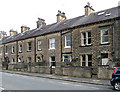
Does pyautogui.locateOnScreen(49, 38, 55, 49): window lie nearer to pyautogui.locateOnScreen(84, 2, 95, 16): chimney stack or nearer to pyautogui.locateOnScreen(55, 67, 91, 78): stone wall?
pyautogui.locateOnScreen(55, 67, 91, 78): stone wall

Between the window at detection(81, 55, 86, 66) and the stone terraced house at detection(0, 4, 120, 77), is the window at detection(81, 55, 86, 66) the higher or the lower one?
the lower one

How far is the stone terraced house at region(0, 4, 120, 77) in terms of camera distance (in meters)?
16.9

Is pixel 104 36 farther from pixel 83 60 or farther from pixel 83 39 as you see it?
pixel 83 60

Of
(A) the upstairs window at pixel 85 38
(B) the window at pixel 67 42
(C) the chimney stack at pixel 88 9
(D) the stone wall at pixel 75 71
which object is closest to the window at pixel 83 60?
(A) the upstairs window at pixel 85 38

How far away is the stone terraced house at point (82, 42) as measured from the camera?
55.5ft

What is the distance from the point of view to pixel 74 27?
68.3 feet

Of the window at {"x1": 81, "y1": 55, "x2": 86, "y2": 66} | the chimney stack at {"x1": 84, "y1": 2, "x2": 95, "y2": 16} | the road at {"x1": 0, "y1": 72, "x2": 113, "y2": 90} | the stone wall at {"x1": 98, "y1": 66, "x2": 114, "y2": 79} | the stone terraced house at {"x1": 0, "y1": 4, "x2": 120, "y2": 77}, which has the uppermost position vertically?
the chimney stack at {"x1": 84, "y1": 2, "x2": 95, "y2": 16}

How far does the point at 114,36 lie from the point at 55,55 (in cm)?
994

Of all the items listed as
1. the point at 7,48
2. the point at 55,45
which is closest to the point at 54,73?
the point at 55,45

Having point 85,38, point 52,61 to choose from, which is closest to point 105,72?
point 85,38

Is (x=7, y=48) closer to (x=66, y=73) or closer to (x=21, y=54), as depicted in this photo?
(x=21, y=54)

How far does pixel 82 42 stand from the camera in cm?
1986

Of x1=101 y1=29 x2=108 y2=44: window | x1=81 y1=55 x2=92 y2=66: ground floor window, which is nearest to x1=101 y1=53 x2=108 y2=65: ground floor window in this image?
x1=101 y1=29 x2=108 y2=44: window

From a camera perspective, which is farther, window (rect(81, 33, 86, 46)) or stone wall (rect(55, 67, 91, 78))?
window (rect(81, 33, 86, 46))
